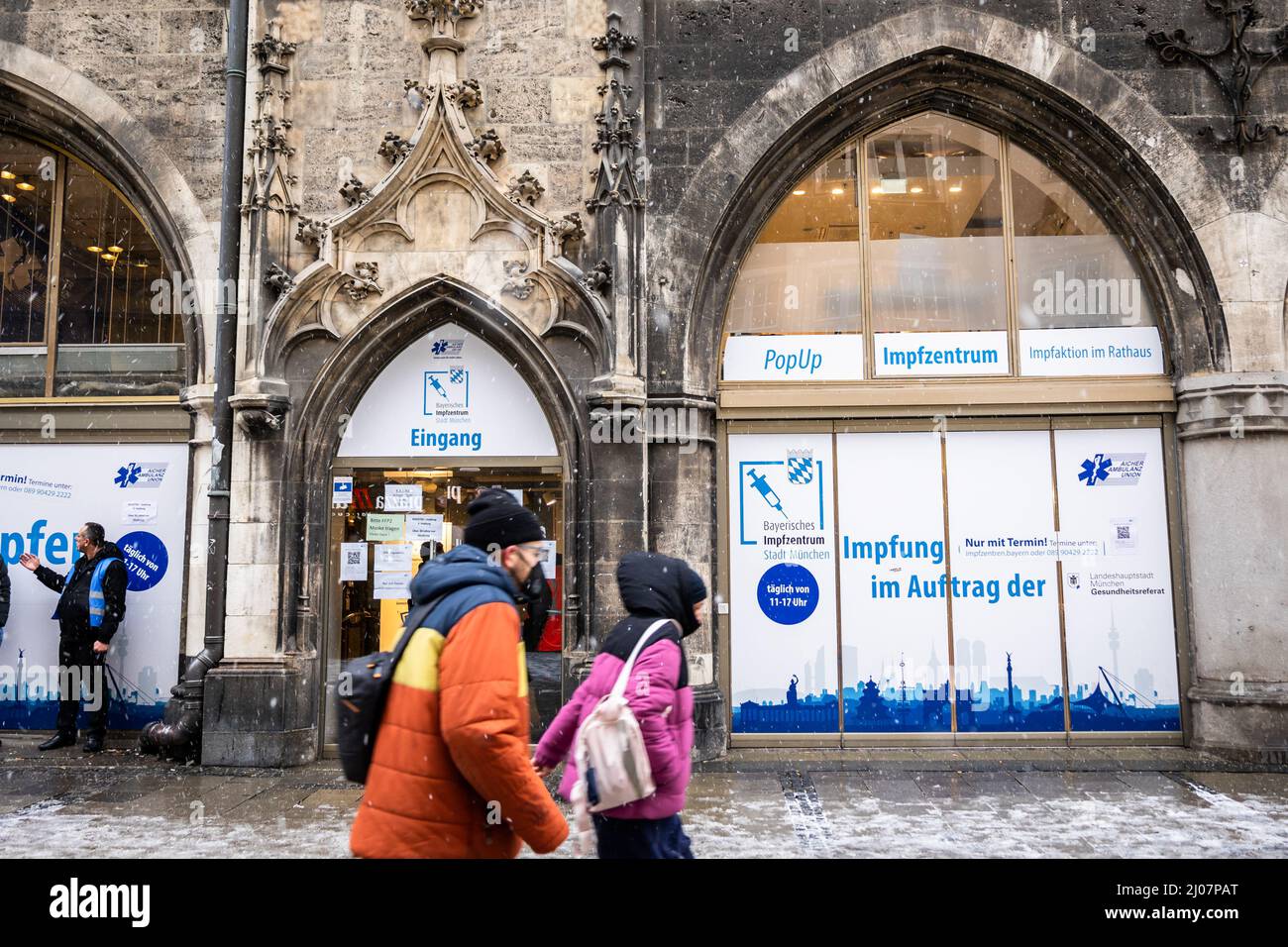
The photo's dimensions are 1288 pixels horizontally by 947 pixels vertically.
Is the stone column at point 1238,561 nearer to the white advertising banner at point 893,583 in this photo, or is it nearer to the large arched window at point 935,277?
the large arched window at point 935,277

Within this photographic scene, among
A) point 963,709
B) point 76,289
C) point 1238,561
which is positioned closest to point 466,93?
point 76,289

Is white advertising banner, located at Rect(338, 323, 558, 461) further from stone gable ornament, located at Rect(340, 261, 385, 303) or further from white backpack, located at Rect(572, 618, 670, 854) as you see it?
white backpack, located at Rect(572, 618, 670, 854)

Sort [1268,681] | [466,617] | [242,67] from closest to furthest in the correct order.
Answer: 1. [466,617]
2. [1268,681]
3. [242,67]

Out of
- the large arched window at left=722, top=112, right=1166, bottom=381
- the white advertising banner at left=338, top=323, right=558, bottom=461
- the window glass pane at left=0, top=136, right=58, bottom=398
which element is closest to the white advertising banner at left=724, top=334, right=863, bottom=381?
the large arched window at left=722, top=112, right=1166, bottom=381

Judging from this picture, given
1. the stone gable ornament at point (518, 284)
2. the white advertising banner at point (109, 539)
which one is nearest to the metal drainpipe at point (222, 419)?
the white advertising banner at point (109, 539)

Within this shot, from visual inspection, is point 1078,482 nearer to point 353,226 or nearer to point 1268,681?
point 1268,681

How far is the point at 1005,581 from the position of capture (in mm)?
8648

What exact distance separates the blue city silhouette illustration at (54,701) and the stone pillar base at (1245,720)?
8991 mm

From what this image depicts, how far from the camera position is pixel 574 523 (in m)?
8.28

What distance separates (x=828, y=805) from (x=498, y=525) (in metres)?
4.52

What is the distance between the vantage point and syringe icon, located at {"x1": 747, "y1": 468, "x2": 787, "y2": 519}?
8758 millimetres

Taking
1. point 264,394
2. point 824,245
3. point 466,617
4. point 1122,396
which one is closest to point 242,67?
point 264,394

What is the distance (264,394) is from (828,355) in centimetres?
491

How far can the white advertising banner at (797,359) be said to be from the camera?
8.89 m
